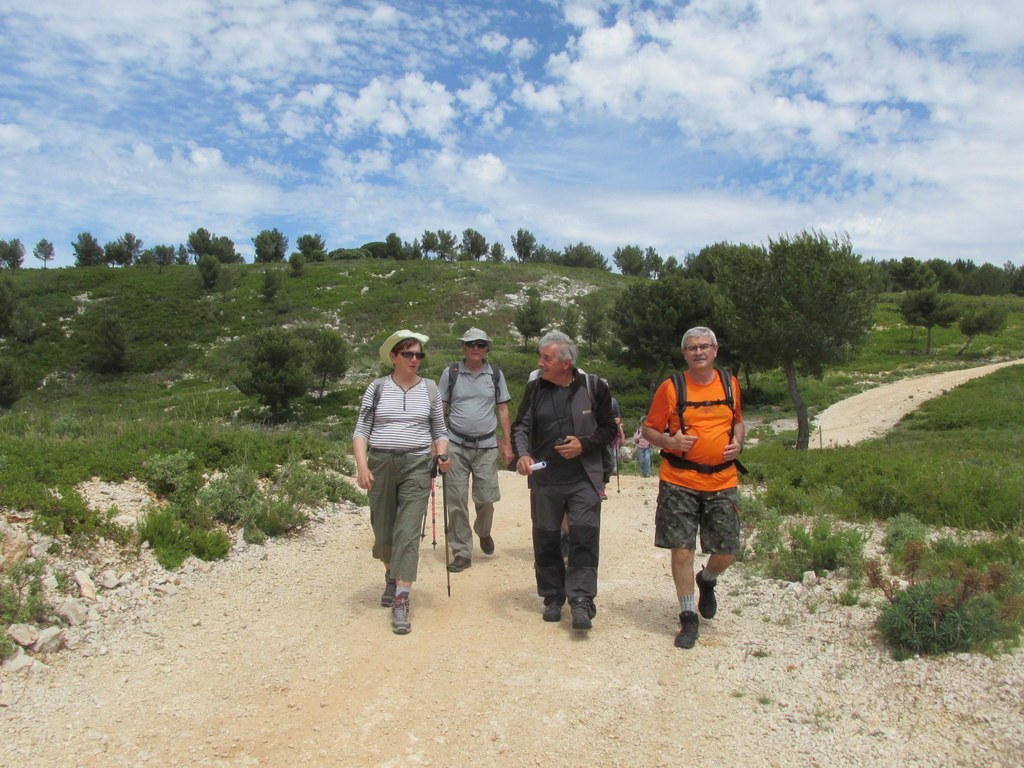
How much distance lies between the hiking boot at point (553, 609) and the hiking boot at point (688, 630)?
36.0 inches

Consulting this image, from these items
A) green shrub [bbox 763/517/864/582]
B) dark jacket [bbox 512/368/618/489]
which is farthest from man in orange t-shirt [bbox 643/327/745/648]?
green shrub [bbox 763/517/864/582]

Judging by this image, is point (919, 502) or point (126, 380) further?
point (126, 380)

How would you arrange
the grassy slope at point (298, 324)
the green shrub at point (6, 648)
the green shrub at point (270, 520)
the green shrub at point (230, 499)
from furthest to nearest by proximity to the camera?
the grassy slope at point (298, 324) < the green shrub at point (230, 499) < the green shrub at point (270, 520) < the green shrub at point (6, 648)

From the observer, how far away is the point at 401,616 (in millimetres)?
5199

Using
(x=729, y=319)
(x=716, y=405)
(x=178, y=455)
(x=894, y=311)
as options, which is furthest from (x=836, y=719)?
(x=894, y=311)

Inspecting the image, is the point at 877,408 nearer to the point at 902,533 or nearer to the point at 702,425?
the point at 902,533

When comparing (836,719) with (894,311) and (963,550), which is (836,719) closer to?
(963,550)

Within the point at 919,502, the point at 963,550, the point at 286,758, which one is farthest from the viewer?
the point at 919,502

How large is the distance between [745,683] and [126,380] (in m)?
50.3

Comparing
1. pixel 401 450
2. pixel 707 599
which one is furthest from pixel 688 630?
pixel 401 450

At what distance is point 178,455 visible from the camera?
26.8 feet

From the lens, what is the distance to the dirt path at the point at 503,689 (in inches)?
136

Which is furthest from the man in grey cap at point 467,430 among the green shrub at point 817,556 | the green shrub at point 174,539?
the green shrub at point 817,556

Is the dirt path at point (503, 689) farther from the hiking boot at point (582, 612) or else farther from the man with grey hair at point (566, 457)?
the man with grey hair at point (566, 457)
